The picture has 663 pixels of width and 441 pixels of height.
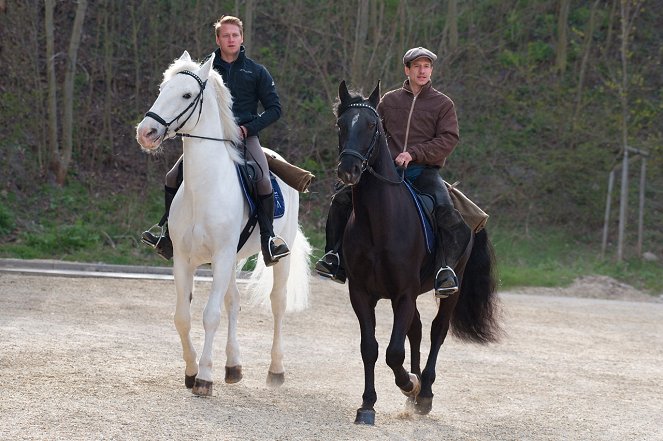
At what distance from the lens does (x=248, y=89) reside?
9250 millimetres

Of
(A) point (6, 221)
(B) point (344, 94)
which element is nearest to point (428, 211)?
(B) point (344, 94)

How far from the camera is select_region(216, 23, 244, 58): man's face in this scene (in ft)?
29.5

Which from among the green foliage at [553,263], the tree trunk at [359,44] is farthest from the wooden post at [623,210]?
the tree trunk at [359,44]

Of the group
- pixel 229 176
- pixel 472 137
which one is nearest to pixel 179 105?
pixel 229 176

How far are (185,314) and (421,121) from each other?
2.48 meters

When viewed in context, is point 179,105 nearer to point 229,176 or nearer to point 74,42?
point 229,176

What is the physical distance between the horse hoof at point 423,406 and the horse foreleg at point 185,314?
5.99 ft

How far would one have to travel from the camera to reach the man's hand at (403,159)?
807cm

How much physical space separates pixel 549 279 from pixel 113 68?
1086 centimetres

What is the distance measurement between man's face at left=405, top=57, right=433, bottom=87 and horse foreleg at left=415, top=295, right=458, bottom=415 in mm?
1866

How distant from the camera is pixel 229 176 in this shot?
859 cm

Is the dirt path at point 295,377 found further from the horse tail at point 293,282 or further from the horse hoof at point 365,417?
the horse tail at point 293,282

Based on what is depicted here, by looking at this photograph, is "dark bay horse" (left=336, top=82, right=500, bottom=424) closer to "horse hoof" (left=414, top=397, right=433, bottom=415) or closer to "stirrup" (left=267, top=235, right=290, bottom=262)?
"horse hoof" (left=414, top=397, right=433, bottom=415)

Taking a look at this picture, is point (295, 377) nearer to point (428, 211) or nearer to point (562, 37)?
point (428, 211)
